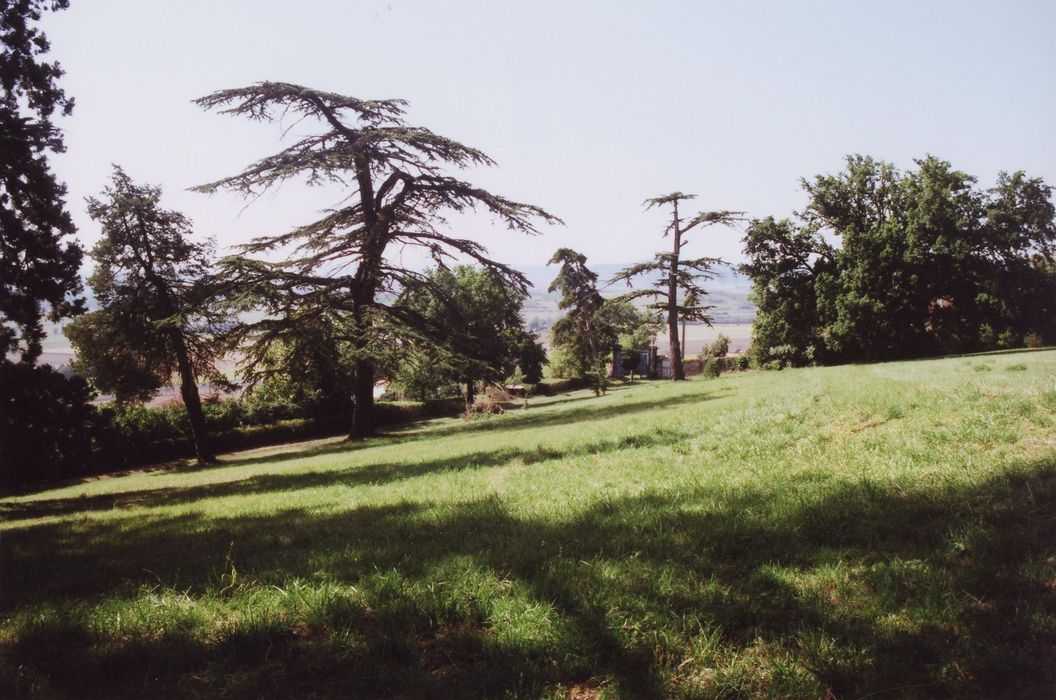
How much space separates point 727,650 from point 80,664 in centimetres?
392

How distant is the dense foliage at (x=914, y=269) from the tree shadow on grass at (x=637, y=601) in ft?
120

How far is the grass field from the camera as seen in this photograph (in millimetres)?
2820

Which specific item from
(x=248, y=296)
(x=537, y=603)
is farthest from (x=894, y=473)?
(x=248, y=296)

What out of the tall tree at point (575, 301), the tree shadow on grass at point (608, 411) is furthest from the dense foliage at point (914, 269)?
the tree shadow on grass at point (608, 411)

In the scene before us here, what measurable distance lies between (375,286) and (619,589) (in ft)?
71.6

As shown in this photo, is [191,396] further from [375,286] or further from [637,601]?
[637,601]

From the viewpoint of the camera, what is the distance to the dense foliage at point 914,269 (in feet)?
112

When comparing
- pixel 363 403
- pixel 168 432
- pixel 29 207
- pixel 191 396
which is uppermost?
pixel 29 207

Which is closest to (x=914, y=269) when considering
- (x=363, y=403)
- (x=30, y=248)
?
(x=363, y=403)

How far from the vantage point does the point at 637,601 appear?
135 inches

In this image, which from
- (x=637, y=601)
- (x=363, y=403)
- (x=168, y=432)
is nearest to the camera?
(x=637, y=601)

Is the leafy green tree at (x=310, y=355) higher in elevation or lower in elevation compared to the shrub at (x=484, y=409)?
higher

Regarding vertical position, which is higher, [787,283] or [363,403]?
[787,283]

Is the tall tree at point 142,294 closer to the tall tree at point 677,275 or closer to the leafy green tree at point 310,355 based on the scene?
the leafy green tree at point 310,355
